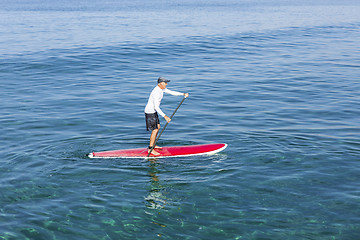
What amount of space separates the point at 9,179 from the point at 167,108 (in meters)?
10.5

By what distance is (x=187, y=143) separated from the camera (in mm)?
15664

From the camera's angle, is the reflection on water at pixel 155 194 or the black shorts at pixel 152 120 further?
the black shorts at pixel 152 120

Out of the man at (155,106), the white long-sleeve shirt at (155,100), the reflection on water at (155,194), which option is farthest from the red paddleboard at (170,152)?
the white long-sleeve shirt at (155,100)

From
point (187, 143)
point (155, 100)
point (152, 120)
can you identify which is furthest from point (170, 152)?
point (155, 100)

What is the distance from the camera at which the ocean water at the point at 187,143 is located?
402 inches

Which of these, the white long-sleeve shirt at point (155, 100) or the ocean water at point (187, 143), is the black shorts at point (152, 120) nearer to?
the white long-sleeve shirt at point (155, 100)

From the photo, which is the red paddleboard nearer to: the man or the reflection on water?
the man

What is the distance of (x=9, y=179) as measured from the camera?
12.4 m

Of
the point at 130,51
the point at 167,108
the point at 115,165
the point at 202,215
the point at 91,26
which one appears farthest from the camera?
the point at 91,26

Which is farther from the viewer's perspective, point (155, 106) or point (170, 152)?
point (170, 152)

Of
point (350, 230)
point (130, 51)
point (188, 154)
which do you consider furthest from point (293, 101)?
point (130, 51)

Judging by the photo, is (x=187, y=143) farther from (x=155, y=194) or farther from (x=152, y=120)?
(x=155, y=194)

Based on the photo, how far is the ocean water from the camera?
1020 cm

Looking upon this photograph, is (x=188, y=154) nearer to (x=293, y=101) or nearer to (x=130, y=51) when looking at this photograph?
(x=293, y=101)
